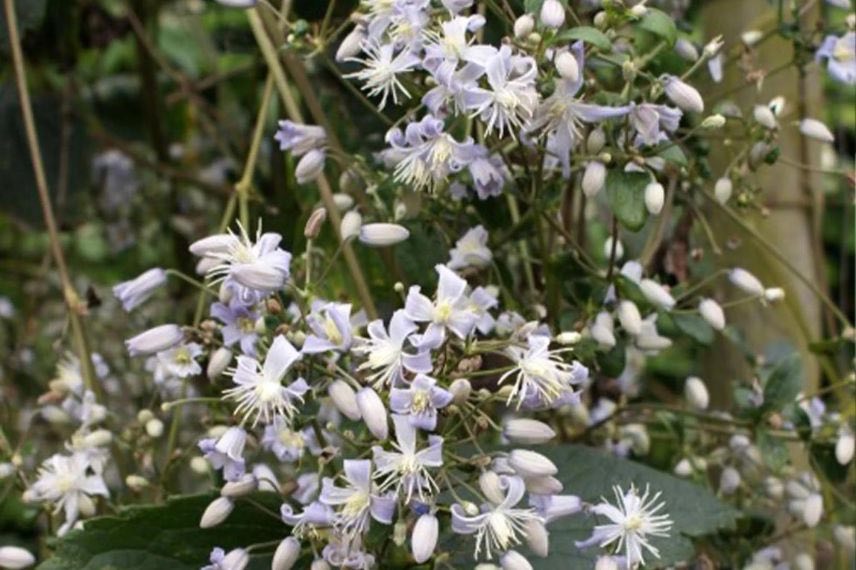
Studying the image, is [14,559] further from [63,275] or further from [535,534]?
[535,534]

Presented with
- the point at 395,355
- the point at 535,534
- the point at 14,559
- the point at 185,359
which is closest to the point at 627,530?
the point at 535,534

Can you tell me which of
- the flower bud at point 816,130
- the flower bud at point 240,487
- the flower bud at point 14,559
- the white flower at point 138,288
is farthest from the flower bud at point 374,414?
the flower bud at point 816,130

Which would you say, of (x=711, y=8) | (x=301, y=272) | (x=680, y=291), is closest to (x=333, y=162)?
(x=301, y=272)

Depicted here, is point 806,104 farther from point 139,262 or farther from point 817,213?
point 139,262

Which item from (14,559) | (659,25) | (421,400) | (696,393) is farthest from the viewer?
(696,393)

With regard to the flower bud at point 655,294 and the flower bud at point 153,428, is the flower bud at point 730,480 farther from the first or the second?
the flower bud at point 153,428

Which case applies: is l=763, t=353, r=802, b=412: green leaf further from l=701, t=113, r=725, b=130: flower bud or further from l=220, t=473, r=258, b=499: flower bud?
l=220, t=473, r=258, b=499: flower bud

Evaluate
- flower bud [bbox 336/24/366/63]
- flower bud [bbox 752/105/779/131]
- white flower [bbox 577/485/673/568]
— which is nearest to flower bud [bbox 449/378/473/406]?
white flower [bbox 577/485/673/568]
